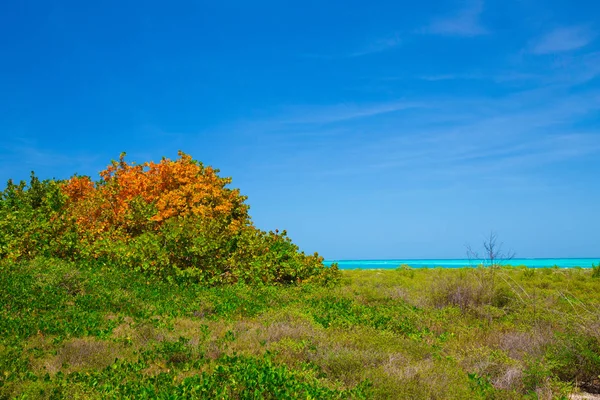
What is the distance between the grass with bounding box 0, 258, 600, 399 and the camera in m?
7.14

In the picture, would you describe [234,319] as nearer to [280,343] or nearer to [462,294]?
[280,343]

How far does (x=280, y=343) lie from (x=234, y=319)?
296 centimetres

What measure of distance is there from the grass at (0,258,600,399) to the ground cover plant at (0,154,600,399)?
38 millimetres

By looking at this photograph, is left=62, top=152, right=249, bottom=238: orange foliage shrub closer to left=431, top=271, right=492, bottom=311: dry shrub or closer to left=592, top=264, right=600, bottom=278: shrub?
left=431, top=271, right=492, bottom=311: dry shrub

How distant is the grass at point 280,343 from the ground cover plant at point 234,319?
0.04 metres

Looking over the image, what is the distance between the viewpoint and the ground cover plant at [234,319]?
7348 mm

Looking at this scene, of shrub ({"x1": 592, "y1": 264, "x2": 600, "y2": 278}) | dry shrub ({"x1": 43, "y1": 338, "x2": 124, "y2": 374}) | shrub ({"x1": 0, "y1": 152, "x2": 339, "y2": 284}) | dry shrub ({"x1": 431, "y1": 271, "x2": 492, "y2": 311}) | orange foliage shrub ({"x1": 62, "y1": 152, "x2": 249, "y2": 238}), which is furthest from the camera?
orange foliage shrub ({"x1": 62, "y1": 152, "x2": 249, "y2": 238})

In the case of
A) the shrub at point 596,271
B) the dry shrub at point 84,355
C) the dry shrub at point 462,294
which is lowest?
the dry shrub at point 84,355

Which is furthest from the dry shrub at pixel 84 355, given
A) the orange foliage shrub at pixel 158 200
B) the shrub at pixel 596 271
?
the shrub at pixel 596 271

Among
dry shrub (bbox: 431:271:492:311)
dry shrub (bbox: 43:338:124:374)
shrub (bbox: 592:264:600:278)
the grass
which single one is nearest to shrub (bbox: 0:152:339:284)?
the grass

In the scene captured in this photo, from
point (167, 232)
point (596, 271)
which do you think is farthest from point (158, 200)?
point (596, 271)

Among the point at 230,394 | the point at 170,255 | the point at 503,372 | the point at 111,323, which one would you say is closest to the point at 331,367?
the point at 230,394

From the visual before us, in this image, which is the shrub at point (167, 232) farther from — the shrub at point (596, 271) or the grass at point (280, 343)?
the shrub at point (596, 271)

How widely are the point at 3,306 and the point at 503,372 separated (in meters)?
11.1
